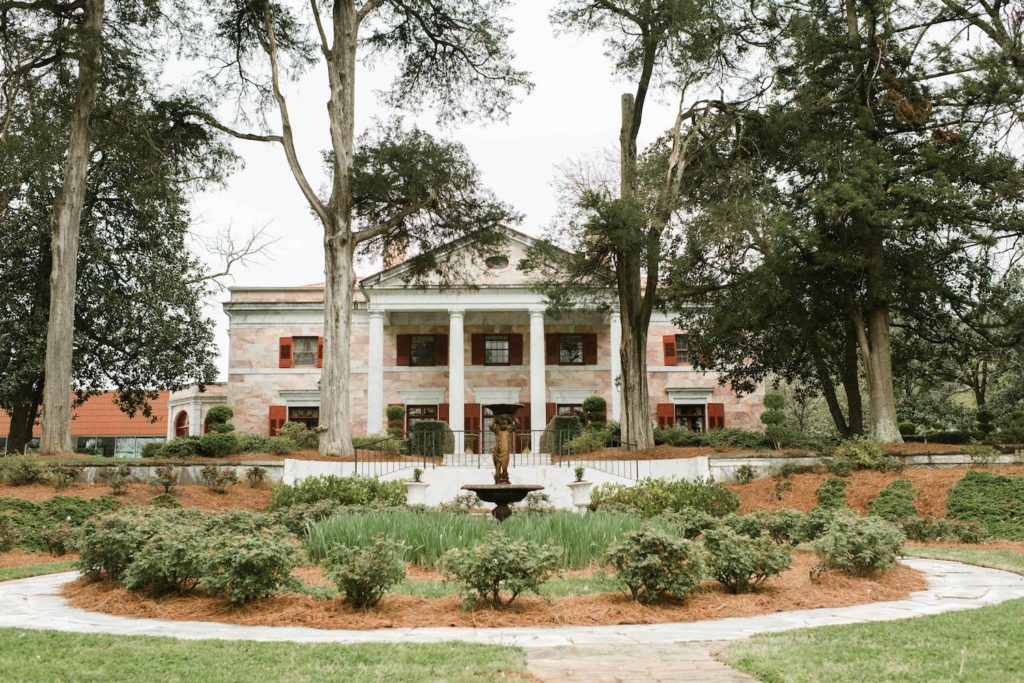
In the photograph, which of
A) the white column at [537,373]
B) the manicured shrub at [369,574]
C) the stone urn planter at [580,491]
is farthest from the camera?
the white column at [537,373]

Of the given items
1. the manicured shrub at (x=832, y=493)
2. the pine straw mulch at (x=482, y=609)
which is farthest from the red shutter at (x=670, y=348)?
the pine straw mulch at (x=482, y=609)

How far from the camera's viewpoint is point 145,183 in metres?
22.7

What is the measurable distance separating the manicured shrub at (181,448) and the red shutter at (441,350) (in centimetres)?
1633

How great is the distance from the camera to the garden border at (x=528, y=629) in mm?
5770

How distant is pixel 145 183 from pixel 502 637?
20.6 metres

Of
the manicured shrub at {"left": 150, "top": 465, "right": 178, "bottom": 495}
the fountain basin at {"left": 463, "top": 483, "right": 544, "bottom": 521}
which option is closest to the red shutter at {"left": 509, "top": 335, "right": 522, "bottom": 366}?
the manicured shrub at {"left": 150, "top": 465, "right": 178, "bottom": 495}

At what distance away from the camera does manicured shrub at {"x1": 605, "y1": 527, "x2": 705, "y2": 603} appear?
693 cm

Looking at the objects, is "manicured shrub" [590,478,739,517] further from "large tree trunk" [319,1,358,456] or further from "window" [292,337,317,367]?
"window" [292,337,317,367]

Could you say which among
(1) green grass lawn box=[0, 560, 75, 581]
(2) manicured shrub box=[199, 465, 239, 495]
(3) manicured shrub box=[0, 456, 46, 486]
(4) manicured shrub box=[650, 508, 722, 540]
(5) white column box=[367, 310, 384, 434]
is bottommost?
(1) green grass lawn box=[0, 560, 75, 581]

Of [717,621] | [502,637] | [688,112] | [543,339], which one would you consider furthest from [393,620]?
[543,339]

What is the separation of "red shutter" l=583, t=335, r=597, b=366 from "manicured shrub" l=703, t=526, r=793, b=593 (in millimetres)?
28908

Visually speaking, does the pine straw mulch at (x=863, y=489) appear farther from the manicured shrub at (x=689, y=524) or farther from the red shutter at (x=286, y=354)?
the red shutter at (x=286, y=354)

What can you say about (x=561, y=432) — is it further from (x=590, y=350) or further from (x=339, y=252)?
(x=339, y=252)

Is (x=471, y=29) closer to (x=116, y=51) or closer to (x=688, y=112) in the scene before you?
(x=688, y=112)
